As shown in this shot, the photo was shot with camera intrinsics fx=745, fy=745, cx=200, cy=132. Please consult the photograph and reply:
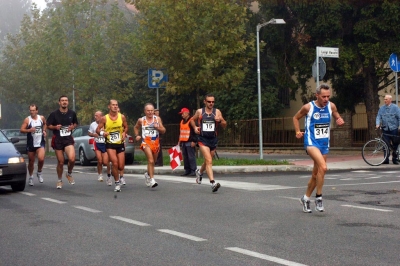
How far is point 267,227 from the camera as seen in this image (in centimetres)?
918

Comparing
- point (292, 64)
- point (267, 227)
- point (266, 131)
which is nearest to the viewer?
point (267, 227)

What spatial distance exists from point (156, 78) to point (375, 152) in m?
7.84

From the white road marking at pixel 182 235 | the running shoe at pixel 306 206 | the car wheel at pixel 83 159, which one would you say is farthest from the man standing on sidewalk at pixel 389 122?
the white road marking at pixel 182 235

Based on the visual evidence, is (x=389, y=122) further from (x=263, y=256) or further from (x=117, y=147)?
(x=263, y=256)

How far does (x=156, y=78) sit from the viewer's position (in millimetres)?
24875

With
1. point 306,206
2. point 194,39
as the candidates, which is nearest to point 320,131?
point 306,206

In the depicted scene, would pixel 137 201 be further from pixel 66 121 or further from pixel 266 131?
pixel 266 131

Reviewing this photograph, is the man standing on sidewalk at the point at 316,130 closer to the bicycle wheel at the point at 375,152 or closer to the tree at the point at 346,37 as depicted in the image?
the bicycle wheel at the point at 375,152

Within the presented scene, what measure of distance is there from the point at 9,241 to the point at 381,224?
4513 millimetres

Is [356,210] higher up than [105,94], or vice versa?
[105,94]

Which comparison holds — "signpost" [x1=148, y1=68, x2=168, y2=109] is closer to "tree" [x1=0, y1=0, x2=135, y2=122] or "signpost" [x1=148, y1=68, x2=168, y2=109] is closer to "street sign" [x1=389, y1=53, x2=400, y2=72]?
"street sign" [x1=389, y1=53, x2=400, y2=72]

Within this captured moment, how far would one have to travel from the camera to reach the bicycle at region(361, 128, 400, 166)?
20.8 m

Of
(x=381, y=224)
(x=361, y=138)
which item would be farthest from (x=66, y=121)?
(x=361, y=138)

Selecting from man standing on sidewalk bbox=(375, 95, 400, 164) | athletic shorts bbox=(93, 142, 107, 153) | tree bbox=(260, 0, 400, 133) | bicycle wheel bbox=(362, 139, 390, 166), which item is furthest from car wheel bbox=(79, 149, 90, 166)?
man standing on sidewalk bbox=(375, 95, 400, 164)
